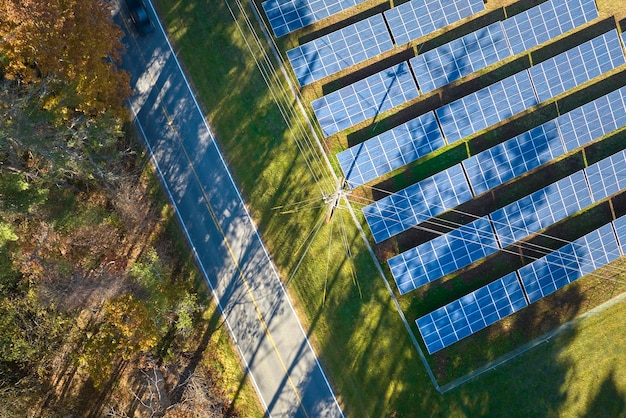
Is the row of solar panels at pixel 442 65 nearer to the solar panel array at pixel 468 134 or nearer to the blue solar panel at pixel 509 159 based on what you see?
the solar panel array at pixel 468 134

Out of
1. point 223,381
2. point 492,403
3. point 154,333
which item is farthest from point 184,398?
point 492,403

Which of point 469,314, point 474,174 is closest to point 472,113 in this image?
point 474,174

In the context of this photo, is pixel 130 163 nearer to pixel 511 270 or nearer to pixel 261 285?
pixel 261 285

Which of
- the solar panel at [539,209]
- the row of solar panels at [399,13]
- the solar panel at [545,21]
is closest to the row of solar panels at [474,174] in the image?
the solar panel at [539,209]

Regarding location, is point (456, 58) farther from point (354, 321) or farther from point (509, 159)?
point (354, 321)

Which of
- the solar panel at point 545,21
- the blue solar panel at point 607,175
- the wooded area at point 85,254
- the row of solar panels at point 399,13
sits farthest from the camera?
the solar panel at point 545,21
